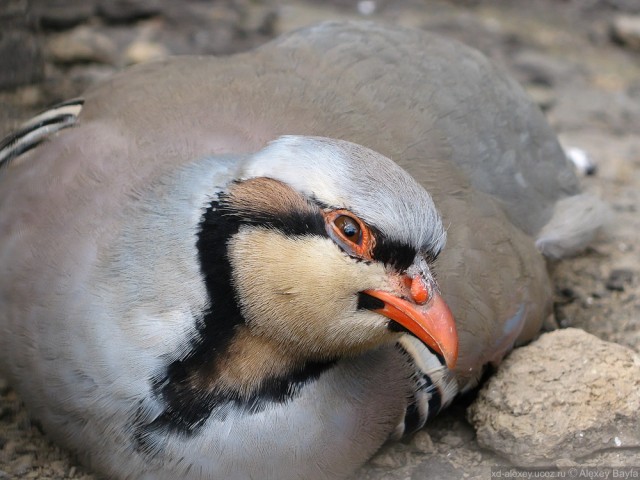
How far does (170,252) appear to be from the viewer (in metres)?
3.06

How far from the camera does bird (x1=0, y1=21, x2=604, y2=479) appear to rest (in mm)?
2951

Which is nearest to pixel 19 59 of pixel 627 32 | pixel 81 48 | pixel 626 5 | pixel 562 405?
Answer: pixel 81 48

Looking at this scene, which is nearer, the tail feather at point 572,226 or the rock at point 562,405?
the rock at point 562,405

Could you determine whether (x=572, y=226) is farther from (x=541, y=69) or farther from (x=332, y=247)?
(x=541, y=69)

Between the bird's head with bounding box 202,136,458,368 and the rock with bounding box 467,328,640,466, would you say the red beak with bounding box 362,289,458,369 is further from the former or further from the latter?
the rock with bounding box 467,328,640,466

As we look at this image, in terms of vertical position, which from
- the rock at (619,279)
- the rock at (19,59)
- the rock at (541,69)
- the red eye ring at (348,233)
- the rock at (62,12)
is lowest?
the rock at (541,69)

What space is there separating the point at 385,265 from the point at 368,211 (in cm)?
18

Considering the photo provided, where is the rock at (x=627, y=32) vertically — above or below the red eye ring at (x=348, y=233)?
below

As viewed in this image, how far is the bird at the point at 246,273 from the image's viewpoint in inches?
116

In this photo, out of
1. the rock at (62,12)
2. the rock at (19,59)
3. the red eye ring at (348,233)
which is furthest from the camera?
the rock at (62,12)

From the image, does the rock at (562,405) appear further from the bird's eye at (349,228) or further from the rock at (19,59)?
the rock at (19,59)

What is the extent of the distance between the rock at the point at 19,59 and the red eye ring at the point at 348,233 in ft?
10.5

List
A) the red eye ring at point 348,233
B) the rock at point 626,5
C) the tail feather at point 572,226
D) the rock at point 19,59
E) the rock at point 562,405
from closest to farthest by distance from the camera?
the red eye ring at point 348,233
the rock at point 562,405
the tail feather at point 572,226
the rock at point 19,59
the rock at point 626,5

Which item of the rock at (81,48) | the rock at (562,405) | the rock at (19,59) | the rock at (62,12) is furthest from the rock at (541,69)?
the rock at (562,405)
